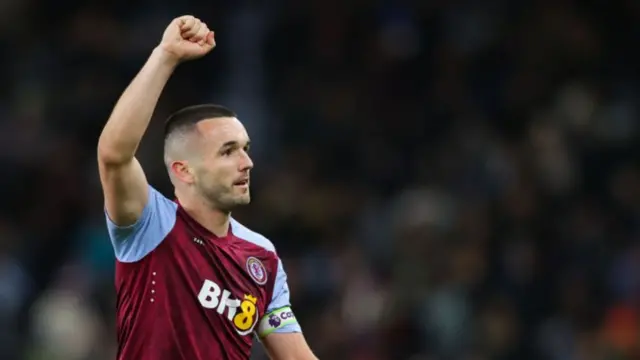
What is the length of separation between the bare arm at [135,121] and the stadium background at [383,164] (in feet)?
20.3

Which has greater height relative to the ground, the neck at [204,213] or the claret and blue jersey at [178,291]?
the neck at [204,213]

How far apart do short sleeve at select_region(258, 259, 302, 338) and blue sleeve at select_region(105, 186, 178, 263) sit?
2.19 ft

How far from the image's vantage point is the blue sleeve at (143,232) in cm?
595

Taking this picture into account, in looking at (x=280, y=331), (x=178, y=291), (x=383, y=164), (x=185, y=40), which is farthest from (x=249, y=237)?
(x=383, y=164)

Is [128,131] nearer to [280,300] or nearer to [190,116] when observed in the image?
[190,116]

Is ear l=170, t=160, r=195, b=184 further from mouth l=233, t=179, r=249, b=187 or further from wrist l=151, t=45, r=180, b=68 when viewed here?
wrist l=151, t=45, r=180, b=68

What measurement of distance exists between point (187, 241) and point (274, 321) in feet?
2.01

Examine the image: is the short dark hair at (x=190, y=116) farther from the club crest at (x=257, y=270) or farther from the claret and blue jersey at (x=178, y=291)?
the club crest at (x=257, y=270)

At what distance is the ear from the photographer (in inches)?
249

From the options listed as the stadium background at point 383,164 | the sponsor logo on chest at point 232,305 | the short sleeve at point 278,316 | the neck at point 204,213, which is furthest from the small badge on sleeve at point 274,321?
the stadium background at point 383,164

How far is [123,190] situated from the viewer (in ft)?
18.9

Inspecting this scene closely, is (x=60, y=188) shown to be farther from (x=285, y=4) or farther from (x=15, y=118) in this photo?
(x=285, y=4)

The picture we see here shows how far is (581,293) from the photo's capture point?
481 inches

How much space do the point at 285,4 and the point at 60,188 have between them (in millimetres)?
3177
